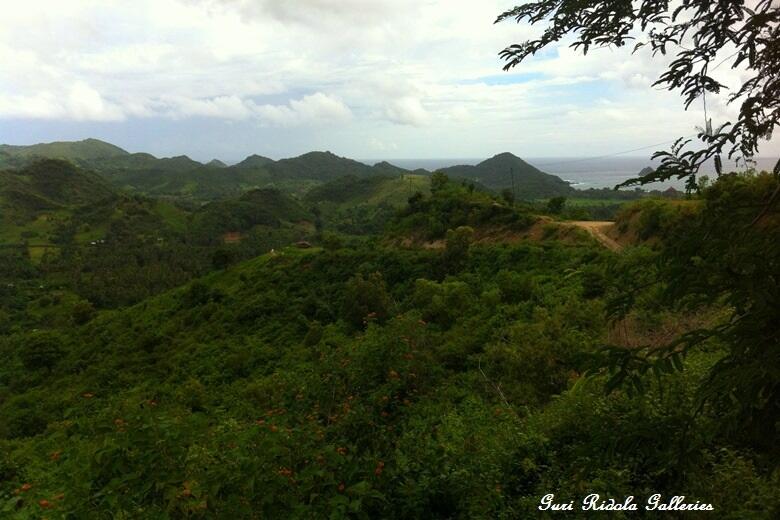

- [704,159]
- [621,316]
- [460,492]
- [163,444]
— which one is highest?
[704,159]

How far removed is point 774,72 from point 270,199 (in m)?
142

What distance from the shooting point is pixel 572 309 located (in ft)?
45.8

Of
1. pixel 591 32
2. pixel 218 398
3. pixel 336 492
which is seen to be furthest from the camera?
pixel 218 398

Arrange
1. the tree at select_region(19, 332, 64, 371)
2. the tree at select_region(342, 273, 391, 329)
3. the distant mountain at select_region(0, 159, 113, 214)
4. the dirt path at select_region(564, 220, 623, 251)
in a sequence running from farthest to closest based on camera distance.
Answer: the distant mountain at select_region(0, 159, 113, 214), the tree at select_region(19, 332, 64, 371), the tree at select_region(342, 273, 391, 329), the dirt path at select_region(564, 220, 623, 251)

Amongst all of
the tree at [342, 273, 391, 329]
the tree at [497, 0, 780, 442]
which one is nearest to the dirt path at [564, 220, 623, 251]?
the tree at [342, 273, 391, 329]

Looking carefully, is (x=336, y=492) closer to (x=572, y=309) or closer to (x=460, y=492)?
(x=460, y=492)

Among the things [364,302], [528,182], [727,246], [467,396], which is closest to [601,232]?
[364,302]

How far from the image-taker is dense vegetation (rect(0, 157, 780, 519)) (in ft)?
8.68

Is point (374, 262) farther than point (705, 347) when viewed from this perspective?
Yes

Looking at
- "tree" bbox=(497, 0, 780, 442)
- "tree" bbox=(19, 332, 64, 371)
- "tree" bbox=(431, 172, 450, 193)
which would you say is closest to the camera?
"tree" bbox=(497, 0, 780, 442)

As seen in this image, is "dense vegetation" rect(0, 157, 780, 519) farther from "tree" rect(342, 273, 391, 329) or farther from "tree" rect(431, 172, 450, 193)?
"tree" rect(431, 172, 450, 193)

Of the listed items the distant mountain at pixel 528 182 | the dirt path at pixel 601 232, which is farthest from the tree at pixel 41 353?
the distant mountain at pixel 528 182

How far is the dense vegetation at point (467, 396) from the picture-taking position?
265 centimetres

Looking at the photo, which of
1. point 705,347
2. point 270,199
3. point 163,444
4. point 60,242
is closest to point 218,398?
point 163,444
